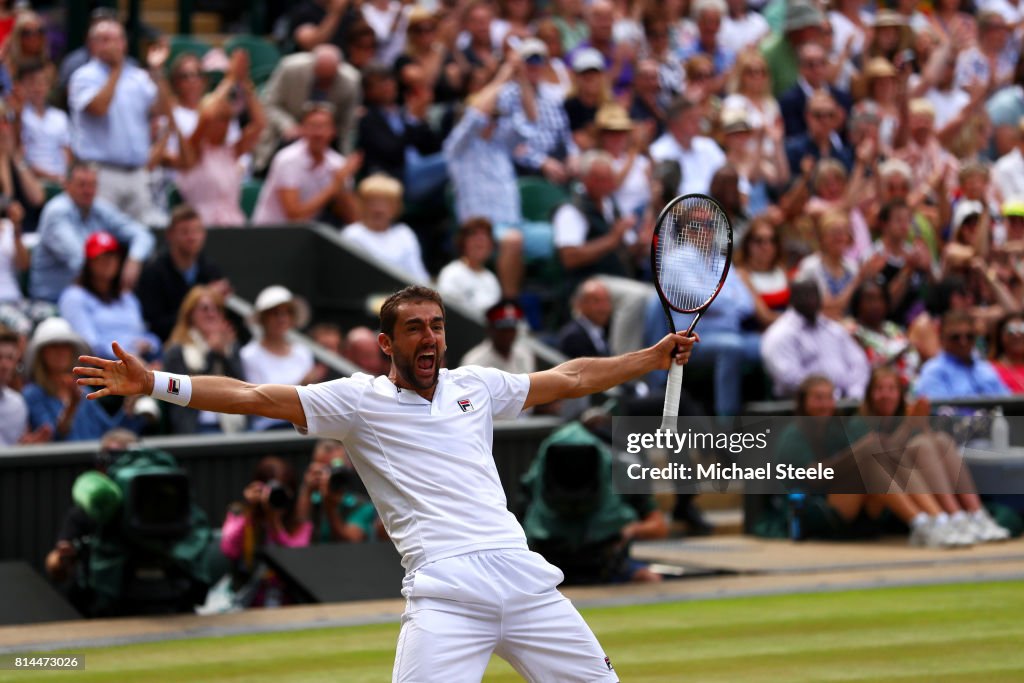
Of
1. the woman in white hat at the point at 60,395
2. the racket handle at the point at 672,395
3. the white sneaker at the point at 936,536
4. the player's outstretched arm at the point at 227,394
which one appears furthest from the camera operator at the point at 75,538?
the white sneaker at the point at 936,536

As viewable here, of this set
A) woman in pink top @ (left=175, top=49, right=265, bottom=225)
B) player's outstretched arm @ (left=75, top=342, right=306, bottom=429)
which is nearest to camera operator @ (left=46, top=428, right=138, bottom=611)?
woman in pink top @ (left=175, top=49, right=265, bottom=225)

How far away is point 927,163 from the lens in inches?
631

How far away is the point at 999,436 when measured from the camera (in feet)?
39.4

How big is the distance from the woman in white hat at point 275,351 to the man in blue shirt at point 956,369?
15.0ft

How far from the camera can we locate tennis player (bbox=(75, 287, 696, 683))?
5242 mm

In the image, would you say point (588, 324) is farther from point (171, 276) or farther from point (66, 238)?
point (66, 238)

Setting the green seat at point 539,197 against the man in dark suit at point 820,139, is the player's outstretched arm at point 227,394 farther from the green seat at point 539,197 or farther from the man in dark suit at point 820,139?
the man in dark suit at point 820,139

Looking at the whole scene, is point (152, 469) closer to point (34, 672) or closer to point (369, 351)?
point (34, 672)

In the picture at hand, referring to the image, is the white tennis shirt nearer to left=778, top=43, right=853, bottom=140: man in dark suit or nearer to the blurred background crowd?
the blurred background crowd

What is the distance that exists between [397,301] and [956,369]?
800cm

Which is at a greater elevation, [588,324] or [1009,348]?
[588,324]

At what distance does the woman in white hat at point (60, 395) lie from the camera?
1045 cm

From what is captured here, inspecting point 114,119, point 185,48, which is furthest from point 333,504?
point 185,48

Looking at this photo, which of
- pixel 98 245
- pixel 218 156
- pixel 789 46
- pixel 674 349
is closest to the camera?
pixel 674 349
